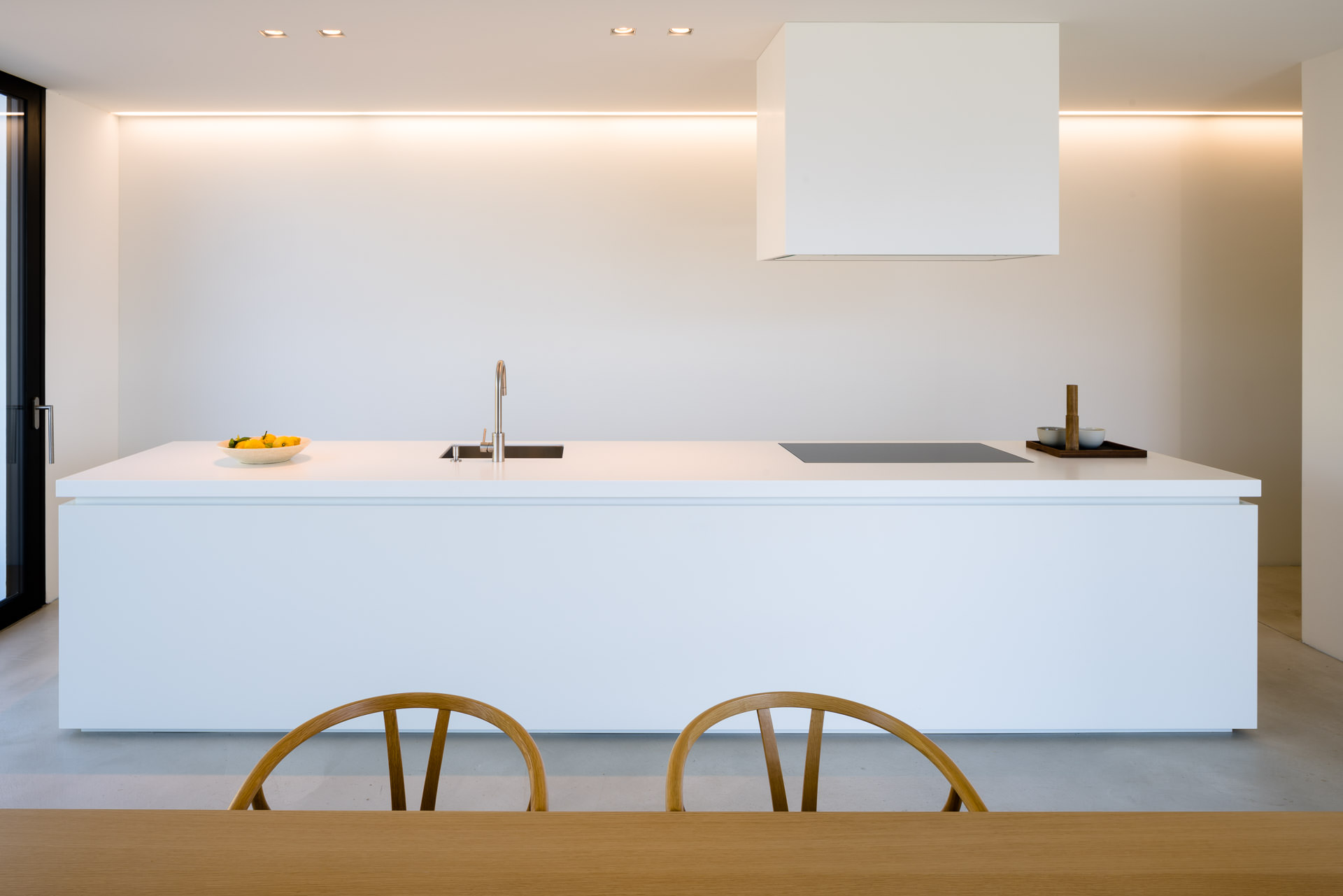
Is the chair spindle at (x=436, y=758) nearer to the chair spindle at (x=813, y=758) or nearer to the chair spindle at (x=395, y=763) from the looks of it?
the chair spindle at (x=395, y=763)

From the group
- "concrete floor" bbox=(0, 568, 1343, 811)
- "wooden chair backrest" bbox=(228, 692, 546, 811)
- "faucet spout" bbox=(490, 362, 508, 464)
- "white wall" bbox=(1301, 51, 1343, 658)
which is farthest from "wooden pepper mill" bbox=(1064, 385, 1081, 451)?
"wooden chair backrest" bbox=(228, 692, 546, 811)

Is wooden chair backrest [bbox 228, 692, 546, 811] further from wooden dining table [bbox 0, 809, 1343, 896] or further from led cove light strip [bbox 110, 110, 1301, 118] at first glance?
led cove light strip [bbox 110, 110, 1301, 118]

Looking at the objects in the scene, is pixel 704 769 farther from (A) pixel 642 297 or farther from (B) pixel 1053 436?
(A) pixel 642 297

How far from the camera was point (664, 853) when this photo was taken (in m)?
1.23

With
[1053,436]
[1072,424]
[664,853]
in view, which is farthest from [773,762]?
[1053,436]

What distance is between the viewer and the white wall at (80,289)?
4.61 m

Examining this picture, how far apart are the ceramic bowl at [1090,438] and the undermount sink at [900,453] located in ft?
0.81

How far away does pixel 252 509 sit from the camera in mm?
3113

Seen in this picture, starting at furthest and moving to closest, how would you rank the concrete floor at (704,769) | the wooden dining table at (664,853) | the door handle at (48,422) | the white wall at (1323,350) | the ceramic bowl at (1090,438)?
the door handle at (48,422) → the white wall at (1323,350) → the ceramic bowl at (1090,438) → the concrete floor at (704,769) → the wooden dining table at (664,853)

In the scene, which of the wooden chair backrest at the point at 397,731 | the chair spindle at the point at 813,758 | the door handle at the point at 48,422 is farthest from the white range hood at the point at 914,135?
the door handle at the point at 48,422

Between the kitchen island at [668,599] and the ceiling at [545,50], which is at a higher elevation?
the ceiling at [545,50]

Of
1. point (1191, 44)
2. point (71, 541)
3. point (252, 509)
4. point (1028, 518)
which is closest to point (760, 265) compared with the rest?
point (1191, 44)

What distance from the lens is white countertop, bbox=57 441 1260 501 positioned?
3086 millimetres

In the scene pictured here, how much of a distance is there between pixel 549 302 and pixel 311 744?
2.83 meters
